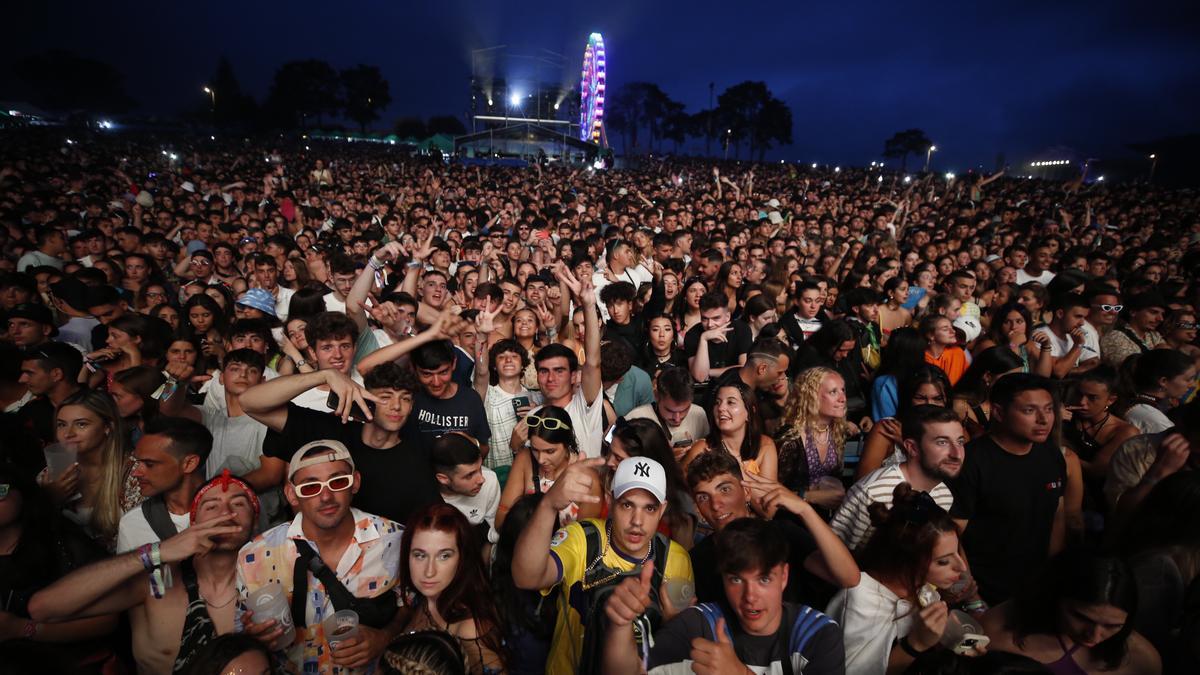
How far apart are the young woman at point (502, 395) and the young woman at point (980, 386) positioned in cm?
363

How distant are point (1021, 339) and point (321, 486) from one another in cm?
683

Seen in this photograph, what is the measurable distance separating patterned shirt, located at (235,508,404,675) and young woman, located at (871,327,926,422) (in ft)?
13.6

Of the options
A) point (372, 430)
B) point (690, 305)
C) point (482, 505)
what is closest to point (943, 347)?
point (690, 305)

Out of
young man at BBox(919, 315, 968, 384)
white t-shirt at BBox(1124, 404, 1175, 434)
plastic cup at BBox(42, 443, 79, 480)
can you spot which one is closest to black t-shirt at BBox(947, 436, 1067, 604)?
white t-shirt at BBox(1124, 404, 1175, 434)

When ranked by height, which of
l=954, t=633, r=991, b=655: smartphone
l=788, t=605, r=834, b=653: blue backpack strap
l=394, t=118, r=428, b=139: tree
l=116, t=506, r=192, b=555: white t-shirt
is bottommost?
l=954, t=633, r=991, b=655: smartphone

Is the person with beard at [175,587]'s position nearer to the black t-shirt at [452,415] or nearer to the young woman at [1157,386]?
the black t-shirt at [452,415]

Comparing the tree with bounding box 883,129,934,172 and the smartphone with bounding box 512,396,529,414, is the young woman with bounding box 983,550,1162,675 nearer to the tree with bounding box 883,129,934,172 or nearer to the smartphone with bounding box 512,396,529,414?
the smartphone with bounding box 512,396,529,414

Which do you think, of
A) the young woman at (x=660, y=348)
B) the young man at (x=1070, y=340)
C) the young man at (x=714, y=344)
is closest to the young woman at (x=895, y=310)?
the young man at (x=1070, y=340)

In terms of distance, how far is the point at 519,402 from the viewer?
4531 mm

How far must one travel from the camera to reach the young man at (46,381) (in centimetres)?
382

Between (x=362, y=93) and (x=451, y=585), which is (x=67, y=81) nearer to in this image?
(x=362, y=93)

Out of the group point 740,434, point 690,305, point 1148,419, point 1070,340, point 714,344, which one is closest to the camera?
point 740,434

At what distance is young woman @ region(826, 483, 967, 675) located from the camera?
237 cm

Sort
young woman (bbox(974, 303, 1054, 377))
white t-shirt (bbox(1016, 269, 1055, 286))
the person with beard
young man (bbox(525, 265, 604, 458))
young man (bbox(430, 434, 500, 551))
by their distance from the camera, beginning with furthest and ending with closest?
1. white t-shirt (bbox(1016, 269, 1055, 286))
2. young woman (bbox(974, 303, 1054, 377))
3. young man (bbox(525, 265, 604, 458))
4. young man (bbox(430, 434, 500, 551))
5. the person with beard
